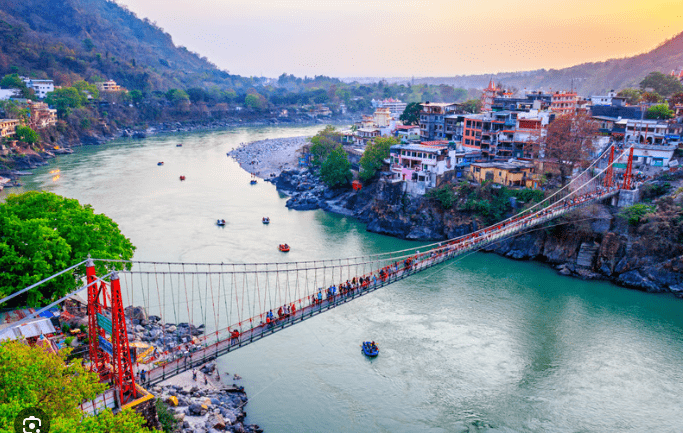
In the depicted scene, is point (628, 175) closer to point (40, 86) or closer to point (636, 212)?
point (636, 212)

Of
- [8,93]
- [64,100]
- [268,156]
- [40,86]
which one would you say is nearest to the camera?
[268,156]

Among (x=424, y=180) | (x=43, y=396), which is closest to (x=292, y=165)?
(x=424, y=180)

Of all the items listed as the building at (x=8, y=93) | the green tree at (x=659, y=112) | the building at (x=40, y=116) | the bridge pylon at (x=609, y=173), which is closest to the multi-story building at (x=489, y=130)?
the bridge pylon at (x=609, y=173)

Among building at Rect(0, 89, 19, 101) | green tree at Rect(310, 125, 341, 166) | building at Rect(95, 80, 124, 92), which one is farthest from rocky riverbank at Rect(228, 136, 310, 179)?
building at Rect(95, 80, 124, 92)

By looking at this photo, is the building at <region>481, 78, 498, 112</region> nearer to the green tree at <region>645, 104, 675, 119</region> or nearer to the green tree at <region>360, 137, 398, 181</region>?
the green tree at <region>645, 104, 675, 119</region>

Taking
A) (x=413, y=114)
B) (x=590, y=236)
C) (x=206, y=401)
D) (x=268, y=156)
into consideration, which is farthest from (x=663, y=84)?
(x=206, y=401)

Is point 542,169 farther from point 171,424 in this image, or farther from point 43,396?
point 43,396

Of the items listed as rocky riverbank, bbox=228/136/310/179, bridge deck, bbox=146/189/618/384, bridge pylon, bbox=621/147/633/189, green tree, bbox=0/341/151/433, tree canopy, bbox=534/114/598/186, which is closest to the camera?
green tree, bbox=0/341/151/433
